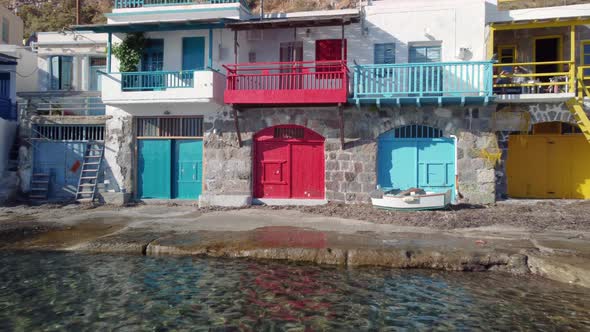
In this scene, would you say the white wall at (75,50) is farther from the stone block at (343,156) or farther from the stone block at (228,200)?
the stone block at (343,156)

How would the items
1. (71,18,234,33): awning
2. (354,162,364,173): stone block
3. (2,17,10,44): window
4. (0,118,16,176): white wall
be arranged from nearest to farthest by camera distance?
(71,18,234,33): awning → (354,162,364,173): stone block → (0,118,16,176): white wall → (2,17,10,44): window

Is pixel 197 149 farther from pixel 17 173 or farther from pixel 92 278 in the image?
pixel 92 278

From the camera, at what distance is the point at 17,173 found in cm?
1792

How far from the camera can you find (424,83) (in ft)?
51.7

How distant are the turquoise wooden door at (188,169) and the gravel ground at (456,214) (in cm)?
193

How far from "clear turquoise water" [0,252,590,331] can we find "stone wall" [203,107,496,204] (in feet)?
22.4

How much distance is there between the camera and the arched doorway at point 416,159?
51.3ft

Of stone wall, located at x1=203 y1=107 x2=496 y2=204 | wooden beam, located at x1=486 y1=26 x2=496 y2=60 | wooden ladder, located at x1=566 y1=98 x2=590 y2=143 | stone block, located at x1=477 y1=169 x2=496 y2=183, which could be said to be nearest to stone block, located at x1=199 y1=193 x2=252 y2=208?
stone wall, located at x1=203 y1=107 x2=496 y2=204

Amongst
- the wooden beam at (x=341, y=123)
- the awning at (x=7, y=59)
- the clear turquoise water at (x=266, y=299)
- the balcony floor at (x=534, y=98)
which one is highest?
the awning at (x=7, y=59)

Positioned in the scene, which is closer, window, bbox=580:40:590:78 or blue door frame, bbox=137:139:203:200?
window, bbox=580:40:590:78

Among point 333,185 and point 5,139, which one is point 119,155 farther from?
point 333,185

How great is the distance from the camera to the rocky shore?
30.8 feet

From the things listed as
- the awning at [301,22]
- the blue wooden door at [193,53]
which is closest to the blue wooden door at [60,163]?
the blue wooden door at [193,53]

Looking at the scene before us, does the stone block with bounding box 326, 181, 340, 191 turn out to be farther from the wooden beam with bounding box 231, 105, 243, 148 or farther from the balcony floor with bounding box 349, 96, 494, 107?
the wooden beam with bounding box 231, 105, 243, 148
